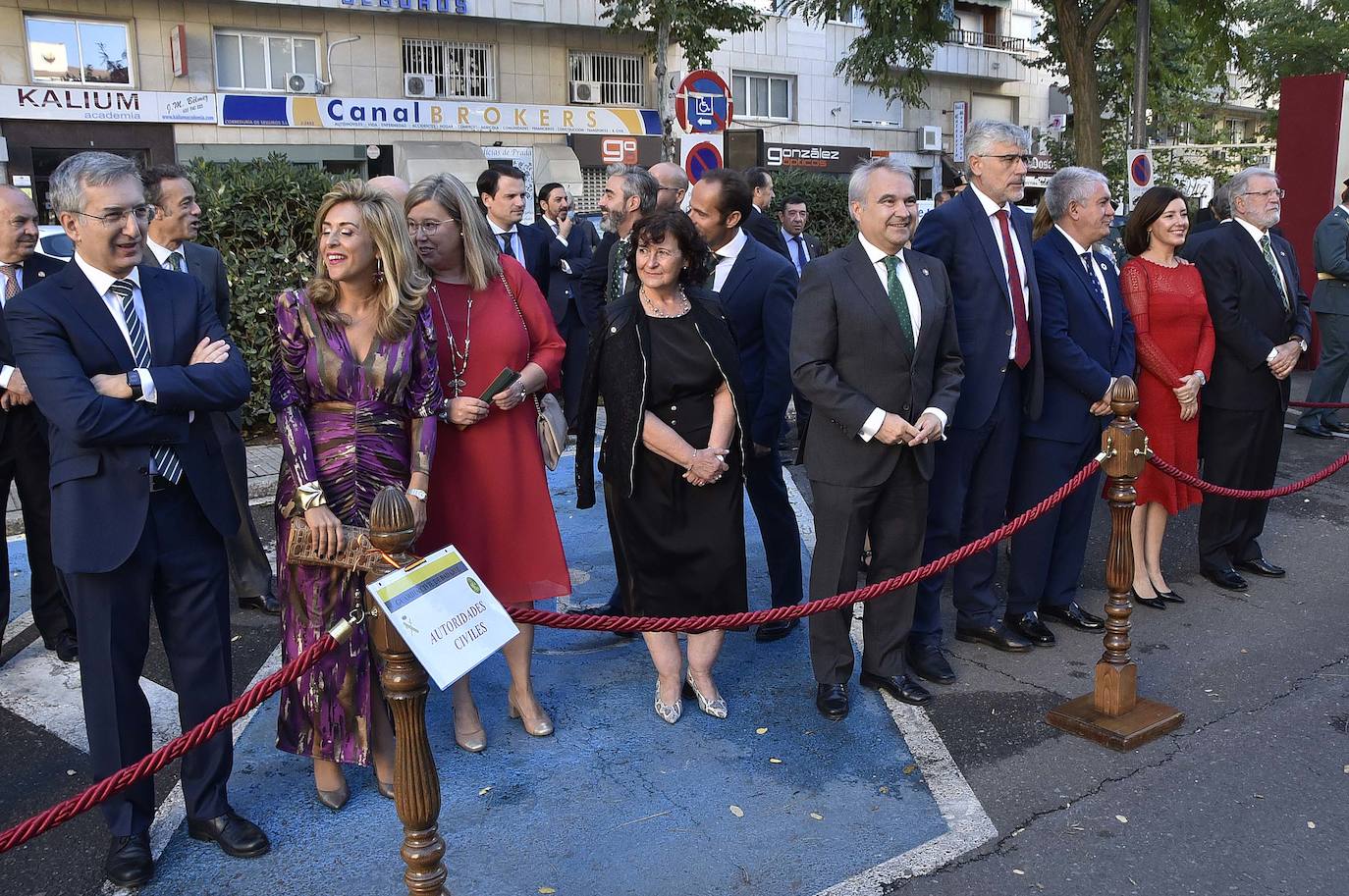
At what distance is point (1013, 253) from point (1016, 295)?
189 millimetres

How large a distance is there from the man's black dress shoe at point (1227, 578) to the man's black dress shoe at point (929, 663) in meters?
2.12

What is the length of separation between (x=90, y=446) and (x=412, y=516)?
1.28 m

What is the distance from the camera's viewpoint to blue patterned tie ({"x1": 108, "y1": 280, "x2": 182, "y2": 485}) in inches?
138

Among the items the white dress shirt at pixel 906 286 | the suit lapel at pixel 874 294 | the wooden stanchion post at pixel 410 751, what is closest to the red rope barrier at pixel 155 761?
the wooden stanchion post at pixel 410 751

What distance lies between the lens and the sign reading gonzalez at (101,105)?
22.3 m

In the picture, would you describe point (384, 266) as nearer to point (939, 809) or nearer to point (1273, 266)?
point (939, 809)

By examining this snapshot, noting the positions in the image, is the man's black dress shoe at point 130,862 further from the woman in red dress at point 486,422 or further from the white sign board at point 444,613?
the white sign board at point 444,613

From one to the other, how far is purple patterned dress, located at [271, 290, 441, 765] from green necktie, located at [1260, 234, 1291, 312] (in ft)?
15.8

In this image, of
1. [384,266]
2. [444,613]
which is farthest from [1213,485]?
[444,613]

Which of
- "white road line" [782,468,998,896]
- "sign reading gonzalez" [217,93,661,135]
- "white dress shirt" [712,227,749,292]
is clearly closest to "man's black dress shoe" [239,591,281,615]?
"white dress shirt" [712,227,749,292]

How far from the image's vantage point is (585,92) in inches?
1152

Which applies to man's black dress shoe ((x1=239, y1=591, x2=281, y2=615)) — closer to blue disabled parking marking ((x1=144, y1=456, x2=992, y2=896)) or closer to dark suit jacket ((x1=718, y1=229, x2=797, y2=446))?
blue disabled parking marking ((x1=144, y1=456, x2=992, y2=896))

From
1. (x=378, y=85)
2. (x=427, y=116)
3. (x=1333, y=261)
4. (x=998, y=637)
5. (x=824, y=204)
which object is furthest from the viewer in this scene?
(x=427, y=116)

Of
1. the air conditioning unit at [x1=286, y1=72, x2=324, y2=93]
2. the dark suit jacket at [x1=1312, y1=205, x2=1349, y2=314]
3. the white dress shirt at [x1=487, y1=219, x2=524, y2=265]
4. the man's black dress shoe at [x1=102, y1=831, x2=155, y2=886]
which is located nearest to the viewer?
the man's black dress shoe at [x1=102, y1=831, x2=155, y2=886]
